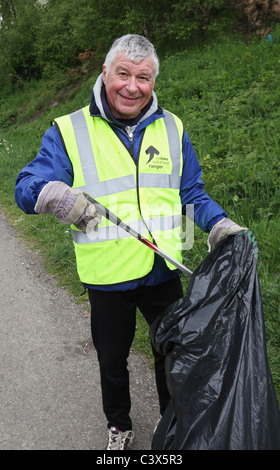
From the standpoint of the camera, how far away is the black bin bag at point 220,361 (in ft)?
4.71

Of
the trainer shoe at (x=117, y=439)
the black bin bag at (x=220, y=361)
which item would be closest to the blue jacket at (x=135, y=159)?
the black bin bag at (x=220, y=361)

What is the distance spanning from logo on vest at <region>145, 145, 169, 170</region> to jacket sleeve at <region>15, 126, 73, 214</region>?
Result: 374 millimetres

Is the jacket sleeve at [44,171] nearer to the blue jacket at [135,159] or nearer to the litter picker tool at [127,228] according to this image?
the blue jacket at [135,159]

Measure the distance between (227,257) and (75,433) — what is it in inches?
57.9

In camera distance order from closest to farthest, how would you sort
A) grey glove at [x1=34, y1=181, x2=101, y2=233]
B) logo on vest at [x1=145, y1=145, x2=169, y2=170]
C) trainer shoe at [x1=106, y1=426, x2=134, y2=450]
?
grey glove at [x1=34, y1=181, x2=101, y2=233] → logo on vest at [x1=145, y1=145, x2=169, y2=170] → trainer shoe at [x1=106, y1=426, x2=134, y2=450]

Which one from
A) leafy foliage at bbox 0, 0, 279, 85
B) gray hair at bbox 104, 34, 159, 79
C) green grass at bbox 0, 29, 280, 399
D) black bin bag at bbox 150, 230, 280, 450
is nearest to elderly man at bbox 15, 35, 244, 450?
gray hair at bbox 104, 34, 159, 79

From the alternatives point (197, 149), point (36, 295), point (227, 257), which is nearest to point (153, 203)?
point (227, 257)

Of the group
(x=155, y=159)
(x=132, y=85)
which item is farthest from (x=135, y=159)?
(x=132, y=85)

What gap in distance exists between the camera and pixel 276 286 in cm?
314

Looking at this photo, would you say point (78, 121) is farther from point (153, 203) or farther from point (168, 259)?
point (168, 259)

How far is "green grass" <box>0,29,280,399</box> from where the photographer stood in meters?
3.65

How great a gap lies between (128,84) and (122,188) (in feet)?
1.53

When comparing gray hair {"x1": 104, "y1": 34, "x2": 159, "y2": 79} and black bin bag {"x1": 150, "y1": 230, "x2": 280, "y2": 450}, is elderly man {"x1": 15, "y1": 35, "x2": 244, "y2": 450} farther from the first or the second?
black bin bag {"x1": 150, "y1": 230, "x2": 280, "y2": 450}

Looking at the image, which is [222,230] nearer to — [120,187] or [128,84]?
[120,187]
